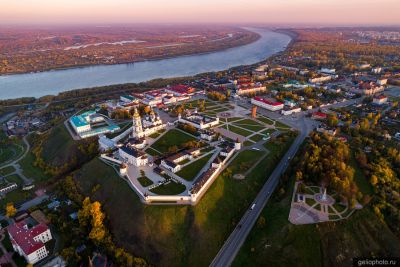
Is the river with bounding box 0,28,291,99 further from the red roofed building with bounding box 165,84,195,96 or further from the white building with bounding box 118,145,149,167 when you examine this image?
the white building with bounding box 118,145,149,167

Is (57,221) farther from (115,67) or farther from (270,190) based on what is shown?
(115,67)

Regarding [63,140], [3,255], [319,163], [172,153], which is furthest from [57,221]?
[319,163]

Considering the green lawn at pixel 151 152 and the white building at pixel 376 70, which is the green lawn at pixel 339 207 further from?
the white building at pixel 376 70

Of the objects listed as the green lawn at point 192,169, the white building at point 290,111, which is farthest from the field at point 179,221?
the white building at point 290,111

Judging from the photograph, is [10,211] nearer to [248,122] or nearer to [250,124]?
[250,124]

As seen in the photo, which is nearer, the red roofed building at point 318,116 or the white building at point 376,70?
the red roofed building at point 318,116

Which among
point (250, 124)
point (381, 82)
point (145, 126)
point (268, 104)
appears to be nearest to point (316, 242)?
point (250, 124)

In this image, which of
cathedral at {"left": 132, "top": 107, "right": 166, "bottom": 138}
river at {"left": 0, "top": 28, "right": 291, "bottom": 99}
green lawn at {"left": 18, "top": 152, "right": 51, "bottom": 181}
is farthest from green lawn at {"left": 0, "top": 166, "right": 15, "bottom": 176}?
river at {"left": 0, "top": 28, "right": 291, "bottom": 99}
